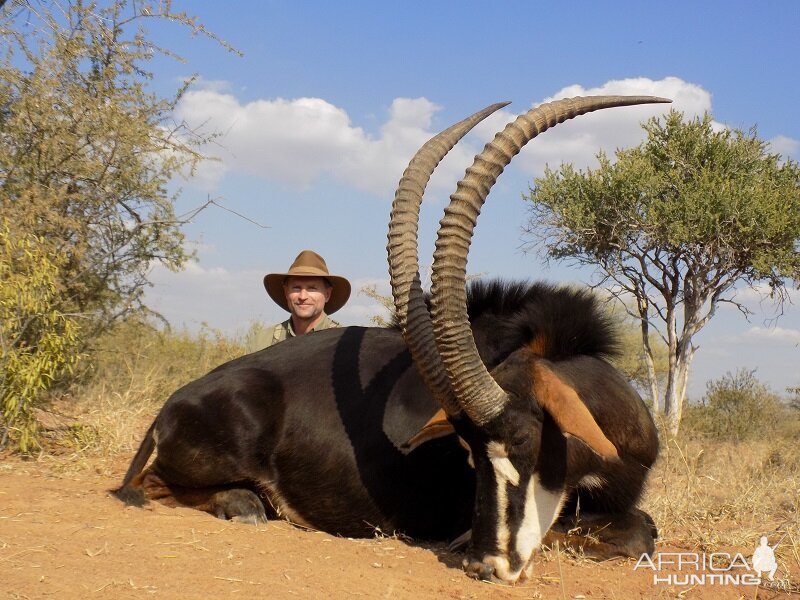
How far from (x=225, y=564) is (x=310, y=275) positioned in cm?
396

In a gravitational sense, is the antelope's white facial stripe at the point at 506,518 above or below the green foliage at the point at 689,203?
below

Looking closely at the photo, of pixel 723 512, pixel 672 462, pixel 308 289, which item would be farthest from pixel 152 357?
pixel 723 512

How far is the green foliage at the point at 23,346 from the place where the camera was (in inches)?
254

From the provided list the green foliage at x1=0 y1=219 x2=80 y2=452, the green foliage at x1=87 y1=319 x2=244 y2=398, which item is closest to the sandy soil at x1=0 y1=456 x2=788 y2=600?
the green foliage at x1=0 y1=219 x2=80 y2=452

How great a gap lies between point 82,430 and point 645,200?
11.3 meters

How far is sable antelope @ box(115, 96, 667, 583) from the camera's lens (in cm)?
406

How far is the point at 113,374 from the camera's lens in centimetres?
1106

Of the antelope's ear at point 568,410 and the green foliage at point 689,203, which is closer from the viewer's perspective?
the antelope's ear at point 568,410

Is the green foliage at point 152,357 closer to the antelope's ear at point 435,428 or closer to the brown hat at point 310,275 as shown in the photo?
the brown hat at point 310,275

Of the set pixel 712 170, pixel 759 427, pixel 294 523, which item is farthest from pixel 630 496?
pixel 712 170

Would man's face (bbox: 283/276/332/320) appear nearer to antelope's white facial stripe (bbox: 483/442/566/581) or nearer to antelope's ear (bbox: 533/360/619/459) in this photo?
antelope's ear (bbox: 533/360/619/459)

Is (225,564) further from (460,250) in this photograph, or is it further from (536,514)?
(460,250)

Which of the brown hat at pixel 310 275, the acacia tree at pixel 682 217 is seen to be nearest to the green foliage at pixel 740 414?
the acacia tree at pixel 682 217

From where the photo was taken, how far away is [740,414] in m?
14.3
